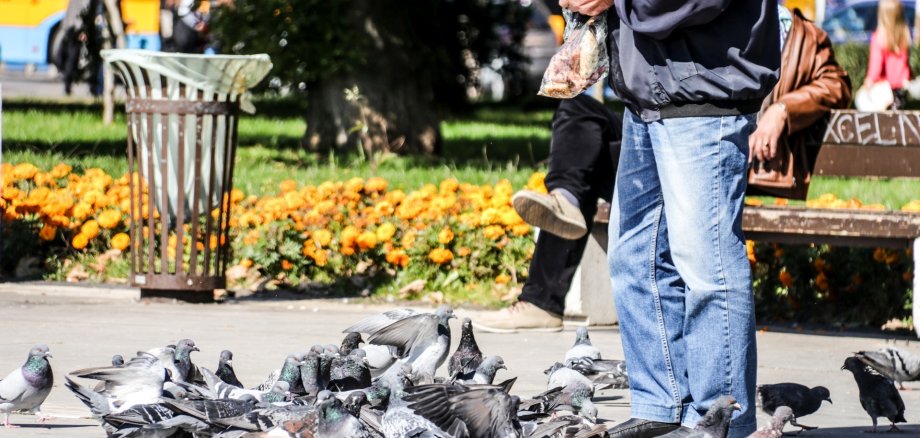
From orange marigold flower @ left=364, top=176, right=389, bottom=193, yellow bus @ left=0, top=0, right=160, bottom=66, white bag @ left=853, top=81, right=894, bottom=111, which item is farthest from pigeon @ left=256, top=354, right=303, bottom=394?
yellow bus @ left=0, top=0, right=160, bottom=66

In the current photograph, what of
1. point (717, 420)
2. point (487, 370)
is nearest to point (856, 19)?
point (487, 370)

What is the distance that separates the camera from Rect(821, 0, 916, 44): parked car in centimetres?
2502

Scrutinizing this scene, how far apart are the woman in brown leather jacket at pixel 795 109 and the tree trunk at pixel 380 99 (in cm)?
663

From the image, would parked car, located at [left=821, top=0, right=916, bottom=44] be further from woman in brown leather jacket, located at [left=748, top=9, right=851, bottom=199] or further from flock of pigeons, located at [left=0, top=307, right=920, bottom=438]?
flock of pigeons, located at [left=0, top=307, right=920, bottom=438]

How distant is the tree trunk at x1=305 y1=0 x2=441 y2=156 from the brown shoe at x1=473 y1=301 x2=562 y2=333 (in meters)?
6.21

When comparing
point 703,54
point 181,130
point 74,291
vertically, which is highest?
point 703,54

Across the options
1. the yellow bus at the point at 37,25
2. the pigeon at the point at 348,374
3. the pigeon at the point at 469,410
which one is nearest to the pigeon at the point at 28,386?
the pigeon at the point at 348,374

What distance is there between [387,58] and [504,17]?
3.92 m

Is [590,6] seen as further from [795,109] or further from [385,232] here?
[385,232]

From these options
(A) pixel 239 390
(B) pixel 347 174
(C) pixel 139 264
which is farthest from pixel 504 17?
(A) pixel 239 390

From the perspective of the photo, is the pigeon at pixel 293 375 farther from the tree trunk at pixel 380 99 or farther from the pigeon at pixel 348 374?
the tree trunk at pixel 380 99

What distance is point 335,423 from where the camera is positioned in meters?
3.58

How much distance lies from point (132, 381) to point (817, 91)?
356 cm

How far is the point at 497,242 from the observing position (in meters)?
7.47
